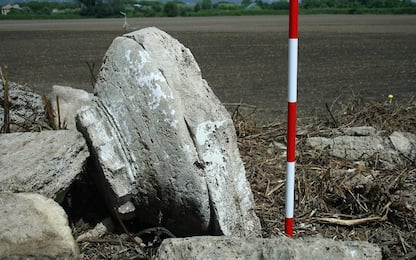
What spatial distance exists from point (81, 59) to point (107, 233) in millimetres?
14821

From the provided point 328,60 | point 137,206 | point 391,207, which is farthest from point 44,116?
point 328,60

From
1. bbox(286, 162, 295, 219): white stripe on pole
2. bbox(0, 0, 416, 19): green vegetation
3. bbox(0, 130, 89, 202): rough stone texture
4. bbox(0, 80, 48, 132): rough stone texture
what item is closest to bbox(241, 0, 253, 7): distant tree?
bbox(0, 0, 416, 19): green vegetation

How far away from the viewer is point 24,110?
4996 mm

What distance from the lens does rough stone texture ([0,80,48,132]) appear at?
488 centimetres

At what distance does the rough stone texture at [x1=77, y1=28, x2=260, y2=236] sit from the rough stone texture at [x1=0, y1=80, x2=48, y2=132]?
133 centimetres

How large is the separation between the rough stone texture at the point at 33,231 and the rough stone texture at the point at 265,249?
625 millimetres

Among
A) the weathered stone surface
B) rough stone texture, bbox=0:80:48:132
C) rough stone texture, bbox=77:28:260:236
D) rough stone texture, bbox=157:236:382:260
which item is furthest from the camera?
the weathered stone surface

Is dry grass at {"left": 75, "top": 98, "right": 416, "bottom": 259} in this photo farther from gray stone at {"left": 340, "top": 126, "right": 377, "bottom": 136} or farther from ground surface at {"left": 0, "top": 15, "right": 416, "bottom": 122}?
ground surface at {"left": 0, "top": 15, "right": 416, "bottom": 122}

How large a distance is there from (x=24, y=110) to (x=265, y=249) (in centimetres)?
297

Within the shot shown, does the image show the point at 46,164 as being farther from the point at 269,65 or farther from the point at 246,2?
the point at 246,2

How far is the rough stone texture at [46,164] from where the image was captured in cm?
354

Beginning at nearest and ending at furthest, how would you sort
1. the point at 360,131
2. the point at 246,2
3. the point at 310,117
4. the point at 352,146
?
the point at 352,146, the point at 360,131, the point at 310,117, the point at 246,2

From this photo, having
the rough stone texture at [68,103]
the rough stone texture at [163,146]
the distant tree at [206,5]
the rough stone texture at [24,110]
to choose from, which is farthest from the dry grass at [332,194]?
the distant tree at [206,5]

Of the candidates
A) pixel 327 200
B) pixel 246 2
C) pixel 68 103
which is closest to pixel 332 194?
pixel 327 200
